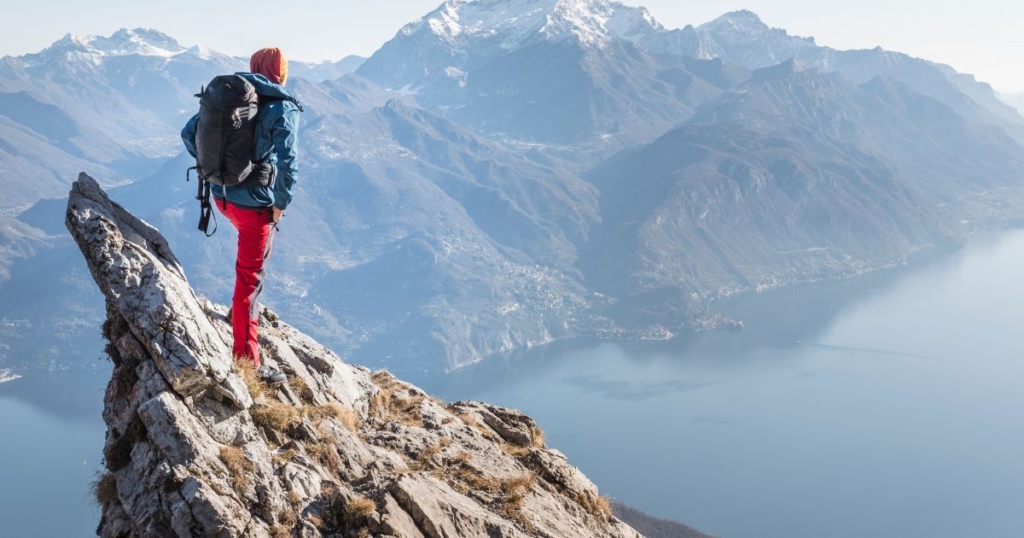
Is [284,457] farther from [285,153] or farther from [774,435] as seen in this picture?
[774,435]

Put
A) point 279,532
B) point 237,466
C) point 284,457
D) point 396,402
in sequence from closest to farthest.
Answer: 1. point 279,532
2. point 237,466
3. point 284,457
4. point 396,402

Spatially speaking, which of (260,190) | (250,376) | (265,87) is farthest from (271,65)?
(250,376)

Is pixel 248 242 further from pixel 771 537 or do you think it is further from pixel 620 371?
pixel 620 371

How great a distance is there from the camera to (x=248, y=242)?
362 inches

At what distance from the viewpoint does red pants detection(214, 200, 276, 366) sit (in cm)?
906

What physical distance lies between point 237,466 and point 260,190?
10.6ft

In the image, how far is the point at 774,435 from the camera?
139750mm

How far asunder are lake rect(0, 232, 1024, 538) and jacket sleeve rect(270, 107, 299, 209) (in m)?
106

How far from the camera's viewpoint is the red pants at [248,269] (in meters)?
9.06

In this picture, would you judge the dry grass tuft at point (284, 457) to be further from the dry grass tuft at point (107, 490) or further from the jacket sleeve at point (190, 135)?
the jacket sleeve at point (190, 135)

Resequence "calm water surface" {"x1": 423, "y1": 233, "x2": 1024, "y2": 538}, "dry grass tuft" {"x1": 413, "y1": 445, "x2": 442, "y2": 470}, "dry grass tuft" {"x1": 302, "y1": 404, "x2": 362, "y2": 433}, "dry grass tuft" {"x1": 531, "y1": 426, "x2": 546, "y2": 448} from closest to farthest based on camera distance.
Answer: "dry grass tuft" {"x1": 302, "y1": 404, "x2": 362, "y2": 433} < "dry grass tuft" {"x1": 413, "y1": 445, "x2": 442, "y2": 470} < "dry grass tuft" {"x1": 531, "y1": 426, "x2": 546, "y2": 448} < "calm water surface" {"x1": 423, "y1": 233, "x2": 1024, "y2": 538}

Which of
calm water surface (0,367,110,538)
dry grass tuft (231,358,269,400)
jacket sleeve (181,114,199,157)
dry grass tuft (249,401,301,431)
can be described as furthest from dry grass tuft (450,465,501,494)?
calm water surface (0,367,110,538)

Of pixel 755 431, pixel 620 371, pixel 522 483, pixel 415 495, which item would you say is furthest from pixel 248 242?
pixel 620 371

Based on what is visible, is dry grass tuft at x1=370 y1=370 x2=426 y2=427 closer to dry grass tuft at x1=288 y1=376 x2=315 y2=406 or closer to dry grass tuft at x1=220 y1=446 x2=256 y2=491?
dry grass tuft at x1=288 y1=376 x2=315 y2=406
